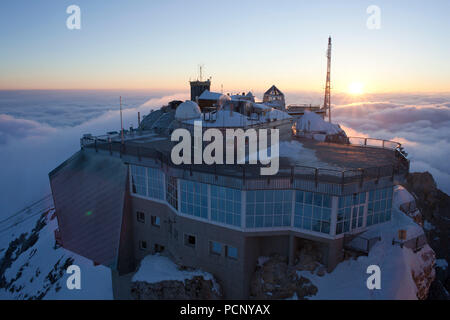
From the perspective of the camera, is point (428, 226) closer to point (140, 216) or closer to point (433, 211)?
point (433, 211)

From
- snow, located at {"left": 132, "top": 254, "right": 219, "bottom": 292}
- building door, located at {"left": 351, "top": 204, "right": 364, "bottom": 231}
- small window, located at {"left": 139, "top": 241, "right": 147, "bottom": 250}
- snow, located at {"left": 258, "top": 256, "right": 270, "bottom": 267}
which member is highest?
building door, located at {"left": 351, "top": 204, "right": 364, "bottom": 231}

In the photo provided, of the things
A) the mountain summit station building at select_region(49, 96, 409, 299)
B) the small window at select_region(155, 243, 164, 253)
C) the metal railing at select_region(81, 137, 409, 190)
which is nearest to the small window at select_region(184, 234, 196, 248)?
the mountain summit station building at select_region(49, 96, 409, 299)

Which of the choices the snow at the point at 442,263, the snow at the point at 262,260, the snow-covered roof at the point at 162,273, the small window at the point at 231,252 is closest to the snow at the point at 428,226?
the snow at the point at 442,263

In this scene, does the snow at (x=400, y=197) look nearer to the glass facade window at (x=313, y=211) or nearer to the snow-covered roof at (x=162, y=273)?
the glass facade window at (x=313, y=211)

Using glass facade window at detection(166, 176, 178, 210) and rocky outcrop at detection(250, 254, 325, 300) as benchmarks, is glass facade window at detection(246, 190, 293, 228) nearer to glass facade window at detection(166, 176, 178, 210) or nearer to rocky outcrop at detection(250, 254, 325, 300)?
rocky outcrop at detection(250, 254, 325, 300)

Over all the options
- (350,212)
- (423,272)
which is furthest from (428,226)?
(350,212)

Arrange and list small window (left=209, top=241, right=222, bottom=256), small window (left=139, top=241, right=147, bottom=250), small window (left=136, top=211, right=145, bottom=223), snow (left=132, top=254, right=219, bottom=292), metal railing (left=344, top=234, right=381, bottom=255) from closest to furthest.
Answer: metal railing (left=344, top=234, right=381, bottom=255)
small window (left=209, top=241, right=222, bottom=256)
snow (left=132, top=254, right=219, bottom=292)
small window (left=136, top=211, right=145, bottom=223)
small window (left=139, top=241, right=147, bottom=250)

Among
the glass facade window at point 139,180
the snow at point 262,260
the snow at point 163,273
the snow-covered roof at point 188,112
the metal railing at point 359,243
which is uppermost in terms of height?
the snow-covered roof at point 188,112
